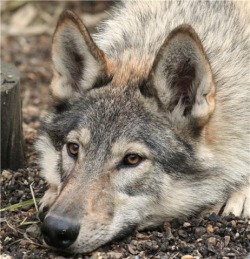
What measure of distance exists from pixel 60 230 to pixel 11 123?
2.21 metres

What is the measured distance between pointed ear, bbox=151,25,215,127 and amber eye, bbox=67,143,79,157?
0.72m

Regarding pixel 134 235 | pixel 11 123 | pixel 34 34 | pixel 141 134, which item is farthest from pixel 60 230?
pixel 34 34

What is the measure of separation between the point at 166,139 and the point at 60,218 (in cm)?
103

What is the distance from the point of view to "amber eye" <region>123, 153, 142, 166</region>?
5.35 m

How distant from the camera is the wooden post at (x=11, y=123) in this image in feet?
22.5

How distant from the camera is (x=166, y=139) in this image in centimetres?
545

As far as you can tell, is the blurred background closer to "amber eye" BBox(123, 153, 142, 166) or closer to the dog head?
the dog head

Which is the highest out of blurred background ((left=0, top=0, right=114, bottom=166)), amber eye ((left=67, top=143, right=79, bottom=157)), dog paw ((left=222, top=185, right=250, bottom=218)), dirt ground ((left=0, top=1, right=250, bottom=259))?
amber eye ((left=67, top=143, right=79, bottom=157))

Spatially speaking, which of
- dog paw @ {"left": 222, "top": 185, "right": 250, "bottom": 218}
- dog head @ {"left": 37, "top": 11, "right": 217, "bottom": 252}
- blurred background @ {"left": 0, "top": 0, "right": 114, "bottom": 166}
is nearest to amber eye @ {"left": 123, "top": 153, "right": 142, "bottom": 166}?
dog head @ {"left": 37, "top": 11, "right": 217, "bottom": 252}

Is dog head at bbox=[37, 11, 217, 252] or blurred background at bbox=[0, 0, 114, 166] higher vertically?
dog head at bbox=[37, 11, 217, 252]

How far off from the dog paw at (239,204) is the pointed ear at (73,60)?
55.2 inches

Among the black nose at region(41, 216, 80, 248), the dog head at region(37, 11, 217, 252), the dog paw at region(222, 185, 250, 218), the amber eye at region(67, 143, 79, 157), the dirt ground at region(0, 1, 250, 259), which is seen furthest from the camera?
the dog paw at region(222, 185, 250, 218)

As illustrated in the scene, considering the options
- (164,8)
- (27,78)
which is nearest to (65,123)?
(164,8)

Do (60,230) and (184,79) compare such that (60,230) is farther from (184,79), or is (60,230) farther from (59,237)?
(184,79)
